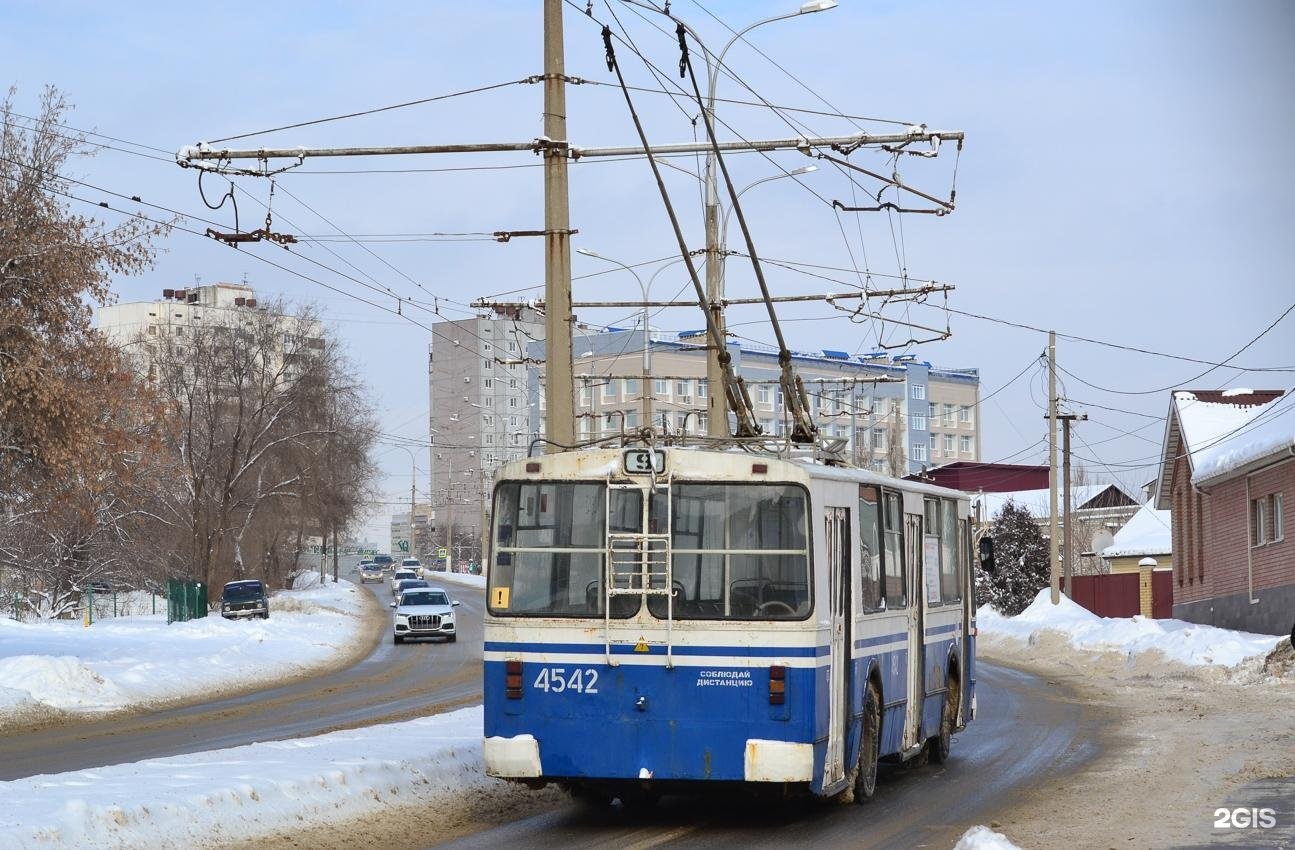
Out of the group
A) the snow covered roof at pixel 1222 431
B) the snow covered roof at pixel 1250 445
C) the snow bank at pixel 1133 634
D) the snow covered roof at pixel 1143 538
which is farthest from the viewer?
the snow covered roof at pixel 1143 538

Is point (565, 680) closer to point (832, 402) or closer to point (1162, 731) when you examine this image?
point (1162, 731)

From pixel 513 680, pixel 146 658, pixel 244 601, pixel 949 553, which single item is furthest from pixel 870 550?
pixel 244 601

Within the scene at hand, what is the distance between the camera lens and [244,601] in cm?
6156

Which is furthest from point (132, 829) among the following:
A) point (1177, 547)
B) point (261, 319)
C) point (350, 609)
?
point (350, 609)

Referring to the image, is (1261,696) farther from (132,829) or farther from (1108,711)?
(132,829)

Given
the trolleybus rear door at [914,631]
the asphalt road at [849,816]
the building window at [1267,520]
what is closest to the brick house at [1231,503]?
the building window at [1267,520]

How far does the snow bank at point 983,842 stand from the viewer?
32.7ft

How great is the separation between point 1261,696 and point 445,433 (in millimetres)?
145154

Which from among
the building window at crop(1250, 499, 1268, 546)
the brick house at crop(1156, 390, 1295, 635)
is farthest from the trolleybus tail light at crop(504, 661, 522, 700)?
the building window at crop(1250, 499, 1268, 546)

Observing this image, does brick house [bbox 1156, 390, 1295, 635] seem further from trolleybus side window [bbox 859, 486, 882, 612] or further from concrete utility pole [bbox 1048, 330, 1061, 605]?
trolleybus side window [bbox 859, 486, 882, 612]

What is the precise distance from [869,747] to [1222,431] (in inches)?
1423

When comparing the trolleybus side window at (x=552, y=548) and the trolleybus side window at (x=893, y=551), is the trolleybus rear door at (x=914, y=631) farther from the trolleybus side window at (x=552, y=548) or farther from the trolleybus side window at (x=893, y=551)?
the trolleybus side window at (x=552, y=548)

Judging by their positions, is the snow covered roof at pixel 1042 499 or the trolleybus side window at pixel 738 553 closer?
the trolleybus side window at pixel 738 553

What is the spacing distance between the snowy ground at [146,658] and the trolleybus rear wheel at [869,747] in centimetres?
1539
